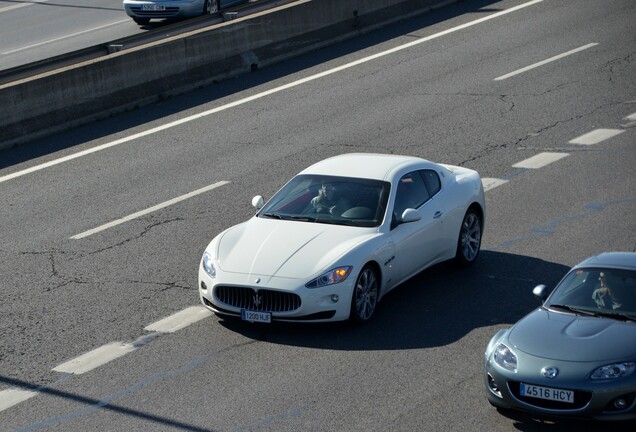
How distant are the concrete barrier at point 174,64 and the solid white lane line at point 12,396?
379 inches

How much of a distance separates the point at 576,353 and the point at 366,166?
4427mm

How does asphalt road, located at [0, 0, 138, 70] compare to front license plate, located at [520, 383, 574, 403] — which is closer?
front license plate, located at [520, 383, 574, 403]

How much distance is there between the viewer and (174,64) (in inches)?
861

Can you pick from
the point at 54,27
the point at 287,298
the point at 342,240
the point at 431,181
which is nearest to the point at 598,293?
the point at 342,240

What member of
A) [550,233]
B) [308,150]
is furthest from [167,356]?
[308,150]

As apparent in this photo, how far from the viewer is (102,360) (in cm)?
1076

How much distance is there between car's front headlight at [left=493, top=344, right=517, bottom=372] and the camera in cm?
914

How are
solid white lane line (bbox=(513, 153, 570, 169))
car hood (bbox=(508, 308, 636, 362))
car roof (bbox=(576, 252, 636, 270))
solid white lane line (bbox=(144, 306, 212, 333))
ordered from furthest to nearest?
1. solid white lane line (bbox=(513, 153, 570, 169))
2. solid white lane line (bbox=(144, 306, 212, 333))
3. car roof (bbox=(576, 252, 636, 270))
4. car hood (bbox=(508, 308, 636, 362))

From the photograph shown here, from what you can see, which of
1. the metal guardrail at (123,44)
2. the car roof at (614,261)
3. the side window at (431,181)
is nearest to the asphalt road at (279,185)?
the side window at (431,181)

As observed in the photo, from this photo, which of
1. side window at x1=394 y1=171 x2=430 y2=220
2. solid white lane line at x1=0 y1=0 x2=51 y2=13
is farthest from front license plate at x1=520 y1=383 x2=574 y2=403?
solid white lane line at x1=0 y1=0 x2=51 y2=13

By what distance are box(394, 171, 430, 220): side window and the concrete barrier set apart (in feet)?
28.8

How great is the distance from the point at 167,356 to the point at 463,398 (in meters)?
2.86

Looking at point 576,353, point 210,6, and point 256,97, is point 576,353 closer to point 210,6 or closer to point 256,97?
point 256,97

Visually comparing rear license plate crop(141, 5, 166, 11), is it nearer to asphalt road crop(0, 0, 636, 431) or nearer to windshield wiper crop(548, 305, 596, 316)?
asphalt road crop(0, 0, 636, 431)
